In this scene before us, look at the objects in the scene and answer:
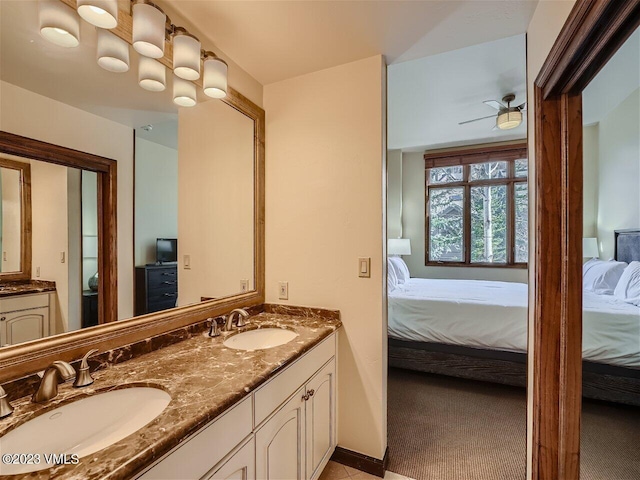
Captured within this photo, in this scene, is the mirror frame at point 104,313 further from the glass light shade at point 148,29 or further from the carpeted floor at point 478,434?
the carpeted floor at point 478,434

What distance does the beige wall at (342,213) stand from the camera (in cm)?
173

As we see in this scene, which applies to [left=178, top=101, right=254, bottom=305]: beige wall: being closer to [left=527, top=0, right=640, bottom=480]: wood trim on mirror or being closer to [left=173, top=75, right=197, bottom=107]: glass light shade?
[left=173, top=75, right=197, bottom=107]: glass light shade

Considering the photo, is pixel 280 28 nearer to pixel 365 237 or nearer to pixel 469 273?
pixel 365 237

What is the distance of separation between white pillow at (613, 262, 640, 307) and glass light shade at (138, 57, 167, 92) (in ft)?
7.69

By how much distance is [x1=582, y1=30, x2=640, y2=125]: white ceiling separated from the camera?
94 cm

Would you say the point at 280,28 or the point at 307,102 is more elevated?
the point at 280,28

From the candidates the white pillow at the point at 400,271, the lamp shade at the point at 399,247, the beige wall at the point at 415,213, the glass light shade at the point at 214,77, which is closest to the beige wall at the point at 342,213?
the glass light shade at the point at 214,77

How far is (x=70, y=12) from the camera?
3.46 ft

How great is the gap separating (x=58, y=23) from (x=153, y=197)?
709 mm

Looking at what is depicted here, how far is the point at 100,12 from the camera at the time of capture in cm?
107

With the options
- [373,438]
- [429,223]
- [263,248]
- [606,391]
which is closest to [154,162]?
[263,248]

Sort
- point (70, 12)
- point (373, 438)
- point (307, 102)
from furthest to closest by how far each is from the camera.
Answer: point (307, 102)
point (373, 438)
point (70, 12)

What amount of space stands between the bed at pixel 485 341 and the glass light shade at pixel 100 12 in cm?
260

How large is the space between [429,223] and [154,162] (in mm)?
→ 4524
